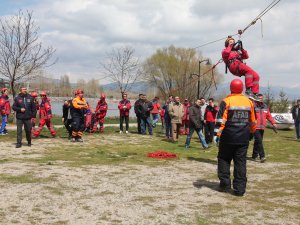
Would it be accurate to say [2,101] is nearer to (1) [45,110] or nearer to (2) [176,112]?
(1) [45,110]

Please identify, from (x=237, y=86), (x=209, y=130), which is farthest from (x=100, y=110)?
(x=237, y=86)

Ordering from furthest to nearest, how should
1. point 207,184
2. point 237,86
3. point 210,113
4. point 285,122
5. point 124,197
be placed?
point 285,122
point 210,113
point 207,184
point 237,86
point 124,197

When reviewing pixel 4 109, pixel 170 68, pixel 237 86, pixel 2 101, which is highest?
pixel 170 68

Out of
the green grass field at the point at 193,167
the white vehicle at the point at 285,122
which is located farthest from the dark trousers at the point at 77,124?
the white vehicle at the point at 285,122

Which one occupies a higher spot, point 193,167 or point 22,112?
point 22,112

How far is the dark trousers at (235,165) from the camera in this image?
6.74 meters

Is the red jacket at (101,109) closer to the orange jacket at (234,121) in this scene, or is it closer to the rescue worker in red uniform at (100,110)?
the rescue worker in red uniform at (100,110)

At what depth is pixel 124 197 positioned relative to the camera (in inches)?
251

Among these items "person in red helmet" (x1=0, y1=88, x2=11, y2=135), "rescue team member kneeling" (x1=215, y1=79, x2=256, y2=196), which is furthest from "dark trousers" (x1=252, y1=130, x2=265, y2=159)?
"person in red helmet" (x1=0, y1=88, x2=11, y2=135)

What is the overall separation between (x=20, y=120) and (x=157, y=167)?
5232mm

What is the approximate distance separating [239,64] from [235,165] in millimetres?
3682

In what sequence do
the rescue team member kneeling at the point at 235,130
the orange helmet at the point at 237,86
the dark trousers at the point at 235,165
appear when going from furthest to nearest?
the orange helmet at the point at 237,86 → the rescue team member kneeling at the point at 235,130 → the dark trousers at the point at 235,165

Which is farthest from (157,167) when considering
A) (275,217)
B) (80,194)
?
(275,217)

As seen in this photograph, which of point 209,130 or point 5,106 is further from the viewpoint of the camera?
point 5,106
